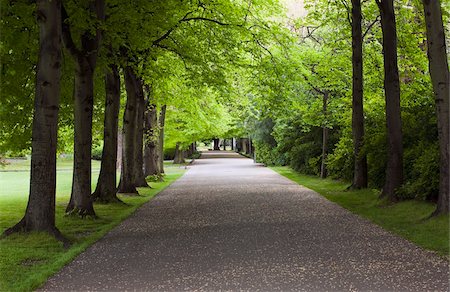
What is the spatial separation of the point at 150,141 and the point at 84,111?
14.2 metres

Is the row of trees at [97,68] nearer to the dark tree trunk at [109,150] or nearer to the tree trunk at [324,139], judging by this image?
the dark tree trunk at [109,150]

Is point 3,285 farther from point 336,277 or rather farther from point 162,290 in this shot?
point 336,277

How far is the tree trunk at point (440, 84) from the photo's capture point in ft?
36.1

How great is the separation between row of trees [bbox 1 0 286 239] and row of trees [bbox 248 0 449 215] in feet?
10.3

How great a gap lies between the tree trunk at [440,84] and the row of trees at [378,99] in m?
0.02

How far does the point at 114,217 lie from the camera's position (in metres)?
13.7

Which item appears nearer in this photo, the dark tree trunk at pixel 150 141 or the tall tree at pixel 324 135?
the tall tree at pixel 324 135

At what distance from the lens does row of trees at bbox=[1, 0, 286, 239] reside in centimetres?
982

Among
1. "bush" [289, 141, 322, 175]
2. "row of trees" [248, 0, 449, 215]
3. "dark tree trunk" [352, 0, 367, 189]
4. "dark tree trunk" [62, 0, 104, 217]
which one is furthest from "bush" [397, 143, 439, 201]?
"bush" [289, 141, 322, 175]

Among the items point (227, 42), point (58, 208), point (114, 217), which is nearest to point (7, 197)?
point (58, 208)

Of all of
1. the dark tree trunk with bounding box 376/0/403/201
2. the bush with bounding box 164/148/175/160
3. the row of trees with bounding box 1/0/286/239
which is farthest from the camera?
the bush with bounding box 164/148/175/160

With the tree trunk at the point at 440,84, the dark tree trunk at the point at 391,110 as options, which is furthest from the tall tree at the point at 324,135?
the tree trunk at the point at 440,84

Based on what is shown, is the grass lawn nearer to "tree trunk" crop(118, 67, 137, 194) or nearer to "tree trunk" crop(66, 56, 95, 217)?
"tree trunk" crop(66, 56, 95, 217)

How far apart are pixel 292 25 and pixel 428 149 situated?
42.2 feet
